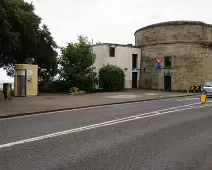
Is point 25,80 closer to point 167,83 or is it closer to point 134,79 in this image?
point 134,79

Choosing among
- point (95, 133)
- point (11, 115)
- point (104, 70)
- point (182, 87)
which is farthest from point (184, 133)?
point (182, 87)

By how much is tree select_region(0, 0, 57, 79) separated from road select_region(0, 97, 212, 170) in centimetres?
908

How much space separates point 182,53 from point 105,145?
91.0 ft

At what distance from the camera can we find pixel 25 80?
19531 mm

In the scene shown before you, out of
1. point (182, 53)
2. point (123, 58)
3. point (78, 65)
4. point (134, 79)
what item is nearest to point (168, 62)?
point (182, 53)

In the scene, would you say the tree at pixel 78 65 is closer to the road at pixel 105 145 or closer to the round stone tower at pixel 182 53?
the round stone tower at pixel 182 53

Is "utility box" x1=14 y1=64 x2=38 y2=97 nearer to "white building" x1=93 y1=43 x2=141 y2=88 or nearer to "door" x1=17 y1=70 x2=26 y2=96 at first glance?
"door" x1=17 y1=70 x2=26 y2=96

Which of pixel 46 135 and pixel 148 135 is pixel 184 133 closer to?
pixel 148 135

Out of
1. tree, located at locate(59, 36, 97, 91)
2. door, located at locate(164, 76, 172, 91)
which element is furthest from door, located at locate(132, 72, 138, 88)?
tree, located at locate(59, 36, 97, 91)

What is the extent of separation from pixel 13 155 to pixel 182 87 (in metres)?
28.6

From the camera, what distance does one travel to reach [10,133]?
7148 millimetres

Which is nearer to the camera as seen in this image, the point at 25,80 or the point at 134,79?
the point at 25,80

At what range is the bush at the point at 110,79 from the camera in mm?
27344

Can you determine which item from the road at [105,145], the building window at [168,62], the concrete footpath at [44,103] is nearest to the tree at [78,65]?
the concrete footpath at [44,103]
